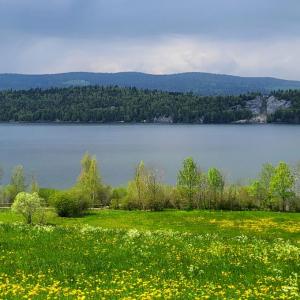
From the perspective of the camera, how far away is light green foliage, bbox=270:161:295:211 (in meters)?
88.9

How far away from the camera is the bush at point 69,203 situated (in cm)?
7875

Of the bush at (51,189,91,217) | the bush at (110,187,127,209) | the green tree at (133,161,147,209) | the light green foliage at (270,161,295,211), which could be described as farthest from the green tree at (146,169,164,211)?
the light green foliage at (270,161,295,211)

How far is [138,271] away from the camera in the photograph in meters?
15.5

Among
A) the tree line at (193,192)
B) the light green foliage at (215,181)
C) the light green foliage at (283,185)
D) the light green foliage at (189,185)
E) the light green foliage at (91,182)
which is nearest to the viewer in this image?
the light green foliage at (283,185)

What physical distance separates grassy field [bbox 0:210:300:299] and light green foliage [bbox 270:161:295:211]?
65.8 meters

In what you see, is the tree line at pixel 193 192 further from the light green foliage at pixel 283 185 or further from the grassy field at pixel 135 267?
the grassy field at pixel 135 267

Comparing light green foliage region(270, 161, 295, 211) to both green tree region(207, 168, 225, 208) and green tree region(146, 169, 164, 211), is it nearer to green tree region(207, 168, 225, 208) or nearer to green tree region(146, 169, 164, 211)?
green tree region(207, 168, 225, 208)

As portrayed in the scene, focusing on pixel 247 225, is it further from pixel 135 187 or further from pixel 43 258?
pixel 43 258

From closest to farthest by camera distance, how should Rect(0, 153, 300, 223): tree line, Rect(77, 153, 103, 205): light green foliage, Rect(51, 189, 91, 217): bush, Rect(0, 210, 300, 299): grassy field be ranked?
Rect(0, 210, 300, 299): grassy field → Rect(51, 189, 91, 217): bush → Rect(0, 153, 300, 223): tree line → Rect(77, 153, 103, 205): light green foliage

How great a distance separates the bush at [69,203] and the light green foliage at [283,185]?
34129mm

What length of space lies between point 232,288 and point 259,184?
79.2 m

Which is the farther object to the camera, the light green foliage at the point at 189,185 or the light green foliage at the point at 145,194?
the light green foliage at the point at 189,185

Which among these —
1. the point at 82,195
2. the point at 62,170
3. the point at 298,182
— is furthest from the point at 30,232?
the point at 62,170

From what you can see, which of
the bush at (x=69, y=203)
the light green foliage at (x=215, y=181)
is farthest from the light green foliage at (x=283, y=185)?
the bush at (x=69, y=203)
